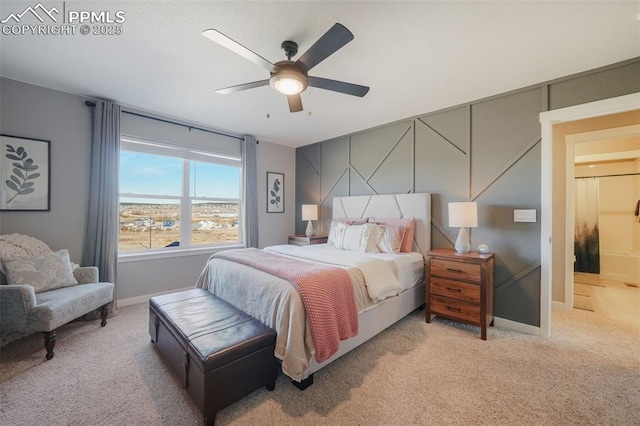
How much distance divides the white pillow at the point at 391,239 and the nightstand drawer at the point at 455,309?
0.74 m

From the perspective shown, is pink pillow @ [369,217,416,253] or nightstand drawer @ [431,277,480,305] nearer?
nightstand drawer @ [431,277,480,305]

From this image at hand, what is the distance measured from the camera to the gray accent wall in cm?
260

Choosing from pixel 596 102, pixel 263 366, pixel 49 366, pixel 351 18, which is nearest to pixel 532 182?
pixel 596 102

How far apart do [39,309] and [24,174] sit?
1.66 metres

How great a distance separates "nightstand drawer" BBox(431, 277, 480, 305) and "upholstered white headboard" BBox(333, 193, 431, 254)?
2.09ft

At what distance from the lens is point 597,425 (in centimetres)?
151

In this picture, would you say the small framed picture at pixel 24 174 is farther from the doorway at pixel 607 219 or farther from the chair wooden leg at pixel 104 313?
the doorway at pixel 607 219

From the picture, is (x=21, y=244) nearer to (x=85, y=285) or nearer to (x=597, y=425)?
(x=85, y=285)

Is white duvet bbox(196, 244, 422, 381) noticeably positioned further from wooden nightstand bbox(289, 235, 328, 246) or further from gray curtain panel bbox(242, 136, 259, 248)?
gray curtain panel bbox(242, 136, 259, 248)

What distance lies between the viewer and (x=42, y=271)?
2512mm

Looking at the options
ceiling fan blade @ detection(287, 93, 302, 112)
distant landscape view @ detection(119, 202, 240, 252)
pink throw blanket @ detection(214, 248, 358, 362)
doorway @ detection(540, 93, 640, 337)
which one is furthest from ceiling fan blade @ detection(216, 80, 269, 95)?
doorway @ detection(540, 93, 640, 337)

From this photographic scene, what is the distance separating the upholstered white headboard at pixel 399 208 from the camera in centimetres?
342

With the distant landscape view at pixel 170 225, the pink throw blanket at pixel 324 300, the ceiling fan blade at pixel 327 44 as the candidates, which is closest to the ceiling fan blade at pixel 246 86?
the ceiling fan blade at pixel 327 44

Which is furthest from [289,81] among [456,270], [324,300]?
[456,270]
